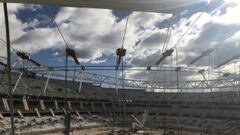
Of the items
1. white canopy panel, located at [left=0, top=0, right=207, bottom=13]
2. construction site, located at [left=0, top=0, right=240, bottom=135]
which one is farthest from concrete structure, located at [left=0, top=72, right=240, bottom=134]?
white canopy panel, located at [left=0, top=0, right=207, bottom=13]

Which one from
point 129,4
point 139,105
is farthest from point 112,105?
point 129,4

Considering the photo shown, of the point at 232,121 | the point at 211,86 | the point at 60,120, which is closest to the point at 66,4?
the point at 60,120

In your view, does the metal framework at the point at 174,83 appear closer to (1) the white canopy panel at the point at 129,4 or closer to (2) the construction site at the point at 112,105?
(2) the construction site at the point at 112,105

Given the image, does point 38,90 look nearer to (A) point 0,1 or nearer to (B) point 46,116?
(B) point 46,116

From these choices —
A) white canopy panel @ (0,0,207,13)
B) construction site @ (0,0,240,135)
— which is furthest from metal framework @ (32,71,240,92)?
white canopy panel @ (0,0,207,13)

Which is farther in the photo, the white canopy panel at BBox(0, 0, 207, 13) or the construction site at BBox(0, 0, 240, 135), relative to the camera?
the construction site at BBox(0, 0, 240, 135)

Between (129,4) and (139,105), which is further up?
(129,4)

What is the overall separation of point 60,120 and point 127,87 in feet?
159

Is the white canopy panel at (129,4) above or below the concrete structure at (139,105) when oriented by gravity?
above

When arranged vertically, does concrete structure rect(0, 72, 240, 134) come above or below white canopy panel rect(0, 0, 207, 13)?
below

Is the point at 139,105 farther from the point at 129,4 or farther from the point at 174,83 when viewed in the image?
the point at 129,4

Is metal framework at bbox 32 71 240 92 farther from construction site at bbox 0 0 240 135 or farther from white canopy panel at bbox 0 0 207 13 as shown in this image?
white canopy panel at bbox 0 0 207 13

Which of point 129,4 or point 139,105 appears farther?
point 139,105

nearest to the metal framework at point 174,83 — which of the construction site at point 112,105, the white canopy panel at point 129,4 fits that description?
the construction site at point 112,105
